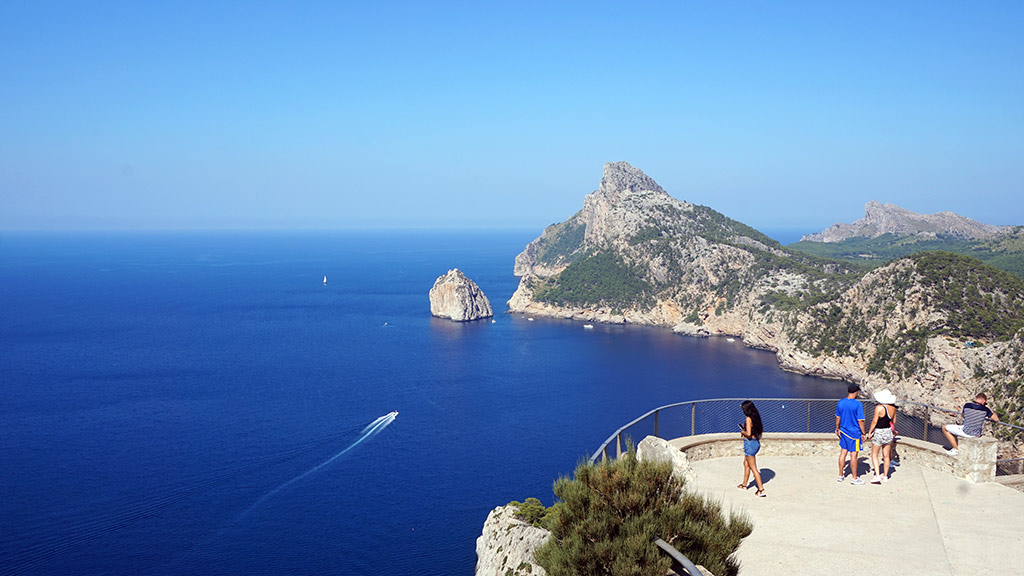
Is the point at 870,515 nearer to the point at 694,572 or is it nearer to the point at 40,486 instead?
the point at 694,572

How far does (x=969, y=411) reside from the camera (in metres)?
11.4

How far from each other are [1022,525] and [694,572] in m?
5.95

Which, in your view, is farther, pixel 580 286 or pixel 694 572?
pixel 580 286

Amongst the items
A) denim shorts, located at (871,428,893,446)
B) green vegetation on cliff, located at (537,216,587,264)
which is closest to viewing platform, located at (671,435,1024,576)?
denim shorts, located at (871,428,893,446)

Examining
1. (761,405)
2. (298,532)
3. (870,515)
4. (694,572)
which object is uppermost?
(694,572)

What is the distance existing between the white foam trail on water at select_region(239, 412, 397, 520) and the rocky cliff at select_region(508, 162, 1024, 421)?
154 feet

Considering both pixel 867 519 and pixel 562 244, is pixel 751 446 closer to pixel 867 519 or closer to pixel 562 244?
pixel 867 519

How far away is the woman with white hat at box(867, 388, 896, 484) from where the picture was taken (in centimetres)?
1088

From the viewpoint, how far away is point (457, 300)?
389 ft

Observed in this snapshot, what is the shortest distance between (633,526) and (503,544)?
2488 centimetres

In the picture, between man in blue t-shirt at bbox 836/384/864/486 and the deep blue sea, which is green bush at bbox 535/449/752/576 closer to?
man in blue t-shirt at bbox 836/384/864/486

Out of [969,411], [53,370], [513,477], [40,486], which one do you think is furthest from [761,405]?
[53,370]

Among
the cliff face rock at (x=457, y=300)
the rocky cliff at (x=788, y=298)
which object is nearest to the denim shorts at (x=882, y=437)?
the rocky cliff at (x=788, y=298)

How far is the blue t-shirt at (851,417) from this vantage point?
10.8 m
